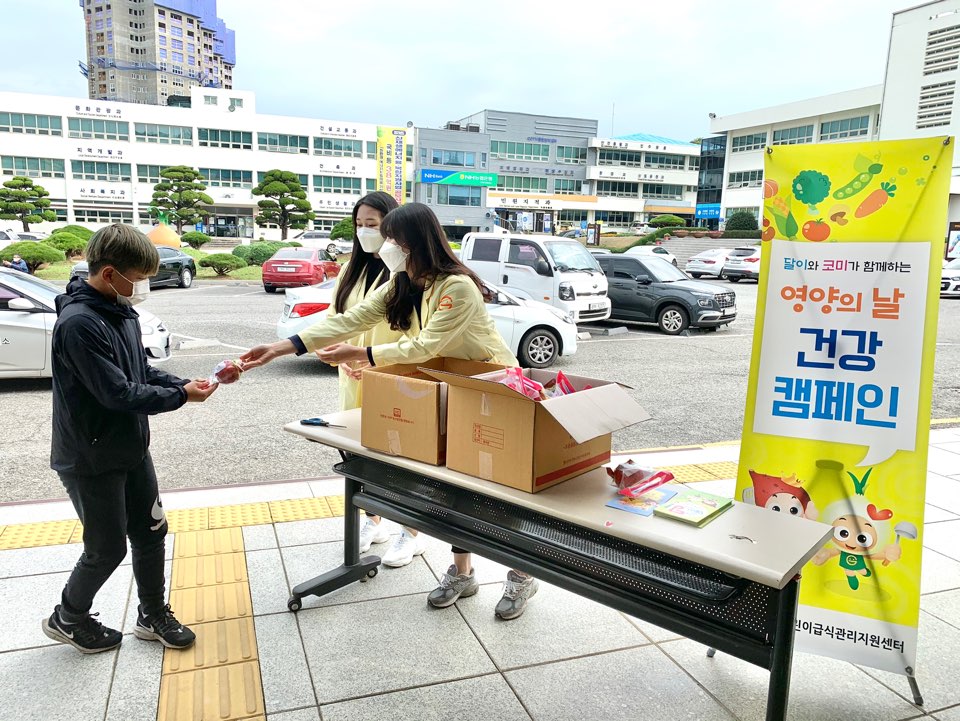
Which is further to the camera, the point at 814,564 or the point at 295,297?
the point at 295,297

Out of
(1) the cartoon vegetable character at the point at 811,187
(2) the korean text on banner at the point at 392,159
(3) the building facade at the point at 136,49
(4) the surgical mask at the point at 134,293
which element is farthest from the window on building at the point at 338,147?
(3) the building facade at the point at 136,49

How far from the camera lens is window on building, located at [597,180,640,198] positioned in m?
74.8

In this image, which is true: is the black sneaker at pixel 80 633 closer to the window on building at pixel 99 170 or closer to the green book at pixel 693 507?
the green book at pixel 693 507

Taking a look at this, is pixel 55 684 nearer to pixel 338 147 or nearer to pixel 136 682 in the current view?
pixel 136 682

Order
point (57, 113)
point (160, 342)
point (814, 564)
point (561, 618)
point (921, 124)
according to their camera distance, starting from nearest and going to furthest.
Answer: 1. point (814, 564)
2. point (561, 618)
3. point (160, 342)
4. point (921, 124)
5. point (57, 113)

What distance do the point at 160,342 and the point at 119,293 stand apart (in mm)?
6256

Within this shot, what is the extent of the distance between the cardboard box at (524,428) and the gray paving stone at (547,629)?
883mm

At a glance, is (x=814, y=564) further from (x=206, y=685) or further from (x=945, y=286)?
(x=945, y=286)

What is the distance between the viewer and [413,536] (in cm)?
379

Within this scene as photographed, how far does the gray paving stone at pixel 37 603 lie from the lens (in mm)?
2904

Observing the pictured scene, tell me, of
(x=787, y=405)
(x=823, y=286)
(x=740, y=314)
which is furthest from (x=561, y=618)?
(x=740, y=314)

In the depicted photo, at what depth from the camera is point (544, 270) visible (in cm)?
1245

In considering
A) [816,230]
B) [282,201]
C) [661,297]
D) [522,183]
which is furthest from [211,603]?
[522,183]

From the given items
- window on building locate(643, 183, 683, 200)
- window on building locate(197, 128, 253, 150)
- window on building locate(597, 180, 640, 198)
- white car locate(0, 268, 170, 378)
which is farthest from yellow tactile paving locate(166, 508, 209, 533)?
window on building locate(643, 183, 683, 200)
